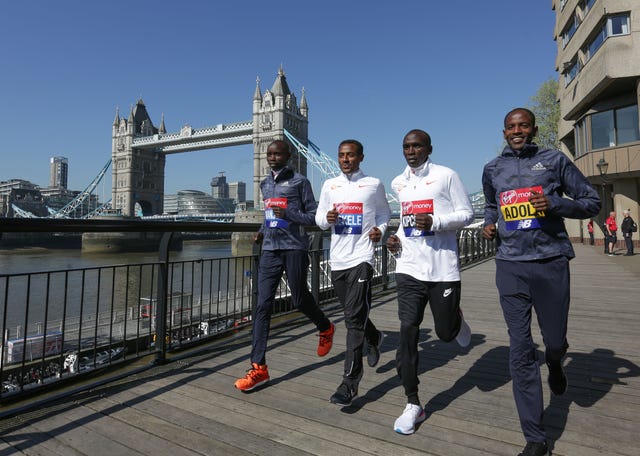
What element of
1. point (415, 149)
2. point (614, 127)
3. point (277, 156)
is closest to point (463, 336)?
point (415, 149)

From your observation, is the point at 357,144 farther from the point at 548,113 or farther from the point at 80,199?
the point at 80,199

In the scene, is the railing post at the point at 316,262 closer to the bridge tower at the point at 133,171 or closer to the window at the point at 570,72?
the window at the point at 570,72

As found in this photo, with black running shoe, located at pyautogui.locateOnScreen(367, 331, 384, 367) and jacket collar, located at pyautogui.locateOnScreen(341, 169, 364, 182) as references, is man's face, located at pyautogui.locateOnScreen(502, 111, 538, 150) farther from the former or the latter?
black running shoe, located at pyautogui.locateOnScreen(367, 331, 384, 367)

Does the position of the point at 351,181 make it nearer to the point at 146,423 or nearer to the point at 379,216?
the point at 379,216

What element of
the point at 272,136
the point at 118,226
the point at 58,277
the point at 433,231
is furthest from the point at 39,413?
the point at 272,136

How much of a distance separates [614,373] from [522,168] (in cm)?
196

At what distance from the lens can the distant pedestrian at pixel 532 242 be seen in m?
2.05

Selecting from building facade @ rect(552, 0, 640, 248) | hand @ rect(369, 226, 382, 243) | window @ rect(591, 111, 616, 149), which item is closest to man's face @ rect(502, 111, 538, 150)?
hand @ rect(369, 226, 382, 243)

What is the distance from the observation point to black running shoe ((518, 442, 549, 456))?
1909mm

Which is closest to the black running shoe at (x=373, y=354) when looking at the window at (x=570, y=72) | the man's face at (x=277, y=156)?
the man's face at (x=277, y=156)

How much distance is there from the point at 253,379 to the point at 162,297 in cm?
114

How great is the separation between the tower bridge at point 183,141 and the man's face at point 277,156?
248 ft

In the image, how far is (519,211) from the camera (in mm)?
2219

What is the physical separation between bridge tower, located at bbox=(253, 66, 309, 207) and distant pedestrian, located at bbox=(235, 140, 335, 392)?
77.1 metres
